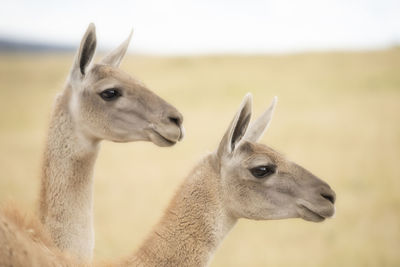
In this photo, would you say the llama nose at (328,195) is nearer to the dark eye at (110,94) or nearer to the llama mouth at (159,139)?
the llama mouth at (159,139)

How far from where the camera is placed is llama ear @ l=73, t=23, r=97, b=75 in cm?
479

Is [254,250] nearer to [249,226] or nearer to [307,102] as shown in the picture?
[249,226]

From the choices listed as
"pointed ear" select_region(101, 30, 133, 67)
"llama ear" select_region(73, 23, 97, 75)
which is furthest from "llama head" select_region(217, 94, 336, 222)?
"pointed ear" select_region(101, 30, 133, 67)

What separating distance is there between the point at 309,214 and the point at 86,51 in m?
2.61

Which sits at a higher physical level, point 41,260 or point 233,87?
point 233,87

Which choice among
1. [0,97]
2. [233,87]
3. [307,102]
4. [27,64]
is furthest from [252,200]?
[27,64]

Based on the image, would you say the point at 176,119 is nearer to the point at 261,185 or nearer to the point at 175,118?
the point at 175,118

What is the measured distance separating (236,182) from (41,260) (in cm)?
165

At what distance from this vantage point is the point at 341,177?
1498cm

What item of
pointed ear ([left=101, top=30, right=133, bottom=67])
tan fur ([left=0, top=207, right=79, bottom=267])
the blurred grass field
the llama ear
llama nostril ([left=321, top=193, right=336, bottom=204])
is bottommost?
tan fur ([left=0, top=207, right=79, bottom=267])

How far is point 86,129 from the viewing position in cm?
471

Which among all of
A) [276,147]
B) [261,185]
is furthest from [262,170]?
[276,147]

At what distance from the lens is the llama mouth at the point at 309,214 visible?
4086 mm

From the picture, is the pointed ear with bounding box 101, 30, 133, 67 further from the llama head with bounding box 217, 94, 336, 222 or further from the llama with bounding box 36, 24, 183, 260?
the llama head with bounding box 217, 94, 336, 222
